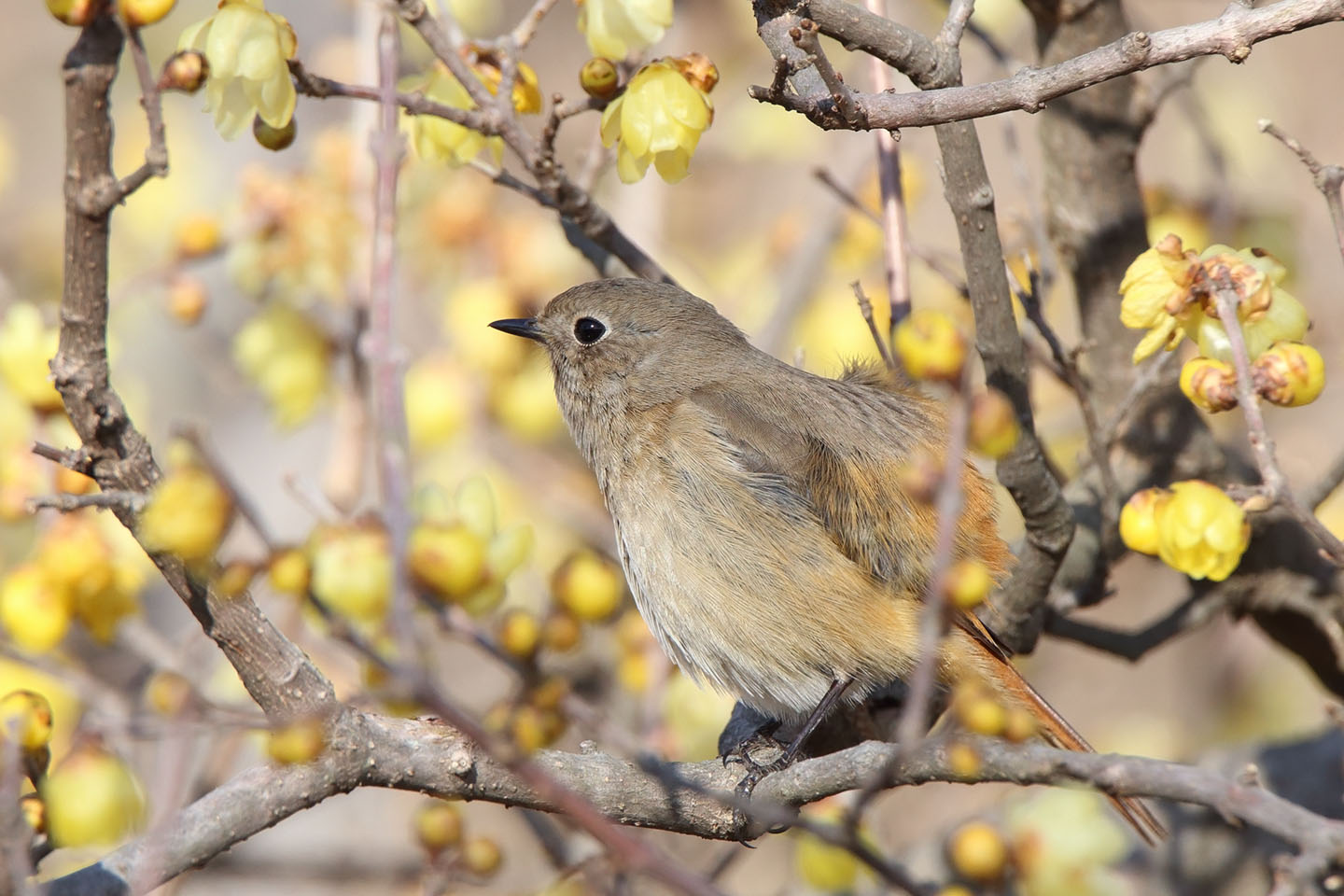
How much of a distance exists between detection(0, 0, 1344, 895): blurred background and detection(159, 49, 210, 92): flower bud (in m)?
0.69

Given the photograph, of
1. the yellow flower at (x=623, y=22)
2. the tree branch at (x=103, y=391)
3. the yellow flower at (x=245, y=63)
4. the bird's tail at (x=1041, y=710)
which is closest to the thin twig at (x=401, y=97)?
the yellow flower at (x=245, y=63)

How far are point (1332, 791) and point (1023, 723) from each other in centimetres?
235

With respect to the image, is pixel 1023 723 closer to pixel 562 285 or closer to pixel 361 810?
pixel 562 285

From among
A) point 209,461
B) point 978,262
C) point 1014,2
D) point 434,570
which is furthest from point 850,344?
point 209,461

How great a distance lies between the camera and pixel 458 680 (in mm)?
6266

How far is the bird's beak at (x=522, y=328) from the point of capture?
3.94m

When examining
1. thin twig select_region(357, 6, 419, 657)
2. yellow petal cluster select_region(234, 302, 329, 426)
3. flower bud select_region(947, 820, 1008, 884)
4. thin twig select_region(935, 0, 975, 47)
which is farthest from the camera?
yellow petal cluster select_region(234, 302, 329, 426)

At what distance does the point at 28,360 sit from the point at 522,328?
1.56 metres

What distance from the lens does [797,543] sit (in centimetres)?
320

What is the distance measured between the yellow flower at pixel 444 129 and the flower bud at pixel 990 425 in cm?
134

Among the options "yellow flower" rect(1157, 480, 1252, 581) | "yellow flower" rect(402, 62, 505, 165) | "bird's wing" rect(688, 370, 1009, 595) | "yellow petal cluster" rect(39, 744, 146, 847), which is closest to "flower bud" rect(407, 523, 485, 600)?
"yellow petal cluster" rect(39, 744, 146, 847)

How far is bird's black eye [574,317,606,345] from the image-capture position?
12.8 ft

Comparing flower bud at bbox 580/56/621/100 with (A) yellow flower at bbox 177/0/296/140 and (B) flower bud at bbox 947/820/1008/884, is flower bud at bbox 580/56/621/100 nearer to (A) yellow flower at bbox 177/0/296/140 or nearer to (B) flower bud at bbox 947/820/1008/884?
(A) yellow flower at bbox 177/0/296/140

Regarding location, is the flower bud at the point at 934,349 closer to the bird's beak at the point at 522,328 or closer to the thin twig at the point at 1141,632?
the thin twig at the point at 1141,632
